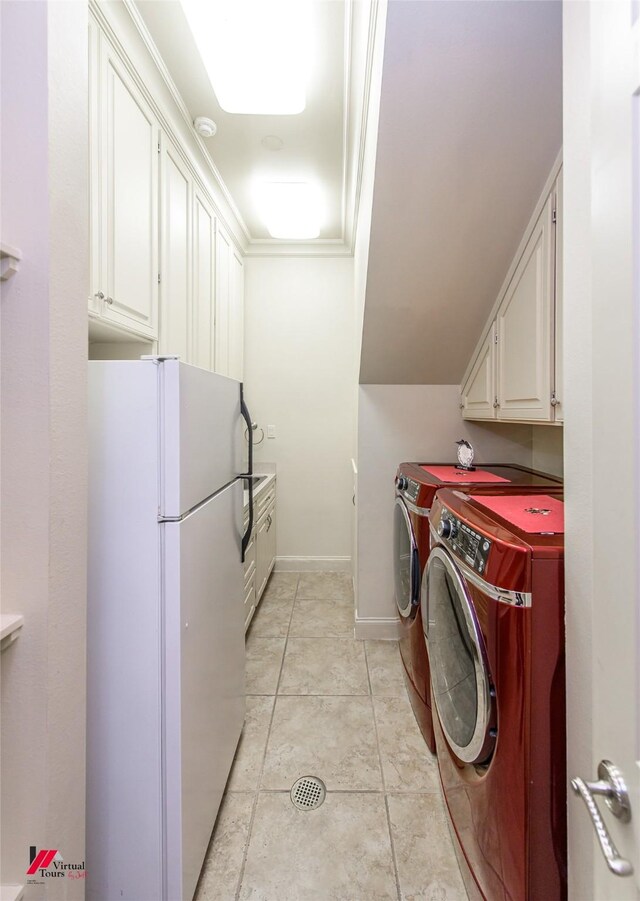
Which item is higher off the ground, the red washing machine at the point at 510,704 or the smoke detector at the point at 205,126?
the smoke detector at the point at 205,126

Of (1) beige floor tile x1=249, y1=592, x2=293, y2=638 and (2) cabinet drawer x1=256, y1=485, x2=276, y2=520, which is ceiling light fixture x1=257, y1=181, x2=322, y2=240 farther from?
(1) beige floor tile x1=249, y1=592, x2=293, y2=638

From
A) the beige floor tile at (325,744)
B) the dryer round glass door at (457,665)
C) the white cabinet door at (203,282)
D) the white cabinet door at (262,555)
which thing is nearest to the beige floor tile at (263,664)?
the beige floor tile at (325,744)

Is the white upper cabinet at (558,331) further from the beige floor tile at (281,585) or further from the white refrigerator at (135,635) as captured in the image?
the beige floor tile at (281,585)

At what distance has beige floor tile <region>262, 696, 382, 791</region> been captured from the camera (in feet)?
4.91

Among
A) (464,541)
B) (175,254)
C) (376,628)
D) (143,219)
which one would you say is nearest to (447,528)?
(464,541)

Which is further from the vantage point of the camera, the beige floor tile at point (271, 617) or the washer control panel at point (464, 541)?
the beige floor tile at point (271, 617)

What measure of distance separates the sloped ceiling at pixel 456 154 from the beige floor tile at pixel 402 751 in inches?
72.8

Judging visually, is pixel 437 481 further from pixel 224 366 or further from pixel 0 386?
pixel 224 366

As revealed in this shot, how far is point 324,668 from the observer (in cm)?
216

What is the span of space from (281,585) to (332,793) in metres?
1.85

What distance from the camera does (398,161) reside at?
1.37 m

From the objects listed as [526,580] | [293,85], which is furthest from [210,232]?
[526,580]

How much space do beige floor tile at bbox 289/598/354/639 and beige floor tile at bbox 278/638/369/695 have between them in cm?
7

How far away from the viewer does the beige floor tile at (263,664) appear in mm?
2002
